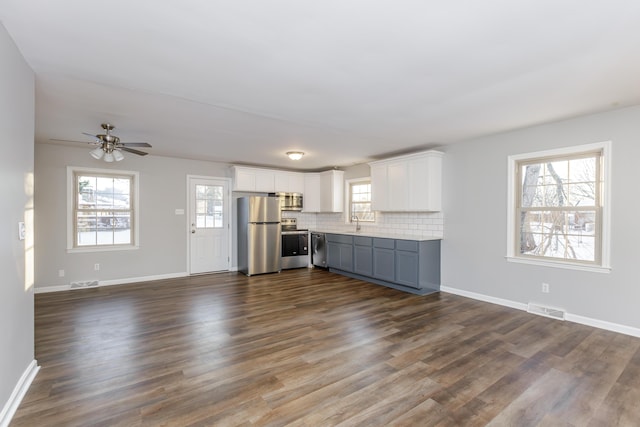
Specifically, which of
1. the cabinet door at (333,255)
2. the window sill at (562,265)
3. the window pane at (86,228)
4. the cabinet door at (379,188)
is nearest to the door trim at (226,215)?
the window pane at (86,228)

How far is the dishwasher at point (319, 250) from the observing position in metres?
6.91

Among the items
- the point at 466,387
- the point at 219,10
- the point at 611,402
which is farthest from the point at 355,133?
the point at 611,402

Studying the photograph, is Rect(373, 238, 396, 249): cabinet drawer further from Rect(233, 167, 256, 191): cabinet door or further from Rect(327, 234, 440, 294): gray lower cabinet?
Rect(233, 167, 256, 191): cabinet door

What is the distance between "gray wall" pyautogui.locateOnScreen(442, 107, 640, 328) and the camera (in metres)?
3.30

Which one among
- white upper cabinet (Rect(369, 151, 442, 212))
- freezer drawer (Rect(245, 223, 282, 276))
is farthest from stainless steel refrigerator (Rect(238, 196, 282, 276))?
white upper cabinet (Rect(369, 151, 442, 212))

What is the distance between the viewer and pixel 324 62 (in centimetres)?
234

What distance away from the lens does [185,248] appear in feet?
20.5

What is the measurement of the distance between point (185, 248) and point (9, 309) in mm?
4295

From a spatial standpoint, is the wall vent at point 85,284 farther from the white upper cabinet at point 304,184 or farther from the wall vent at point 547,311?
the wall vent at point 547,311

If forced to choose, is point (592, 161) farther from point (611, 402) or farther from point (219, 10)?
point (219, 10)

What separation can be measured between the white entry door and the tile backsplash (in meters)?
1.52

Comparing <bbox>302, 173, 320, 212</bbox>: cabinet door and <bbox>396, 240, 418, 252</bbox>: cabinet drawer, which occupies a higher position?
<bbox>302, 173, 320, 212</bbox>: cabinet door

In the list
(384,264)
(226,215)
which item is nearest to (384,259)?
(384,264)

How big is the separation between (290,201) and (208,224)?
1.89 m
